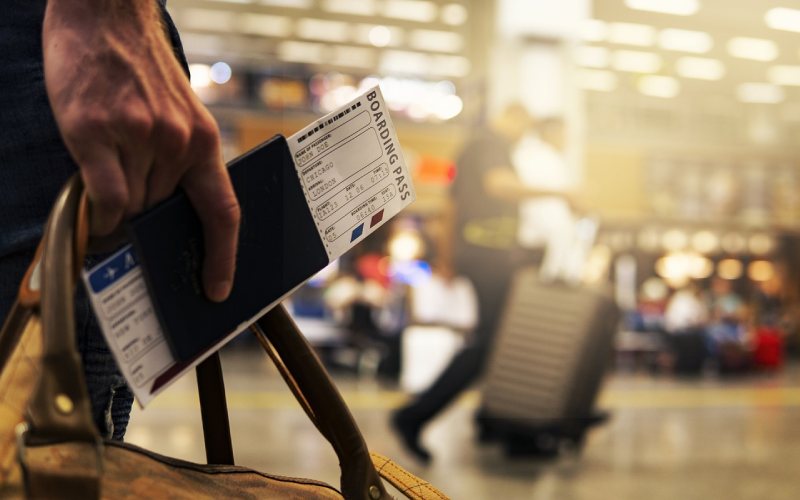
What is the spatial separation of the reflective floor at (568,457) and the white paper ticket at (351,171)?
2622mm

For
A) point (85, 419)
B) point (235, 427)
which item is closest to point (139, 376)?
point (85, 419)

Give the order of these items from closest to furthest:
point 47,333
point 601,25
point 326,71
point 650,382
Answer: point 47,333, point 650,382, point 601,25, point 326,71

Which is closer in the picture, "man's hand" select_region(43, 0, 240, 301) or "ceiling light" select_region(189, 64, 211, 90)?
"man's hand" select_region(43, 0, 240, 301)

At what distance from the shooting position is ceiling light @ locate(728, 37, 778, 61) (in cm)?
1457

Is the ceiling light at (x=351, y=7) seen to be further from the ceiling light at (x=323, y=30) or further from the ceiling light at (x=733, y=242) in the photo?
the ceiling light at (x=733, y=242)

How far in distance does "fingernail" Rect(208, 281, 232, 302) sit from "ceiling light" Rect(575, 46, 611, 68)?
47.8 feet

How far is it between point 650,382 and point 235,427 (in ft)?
22.5

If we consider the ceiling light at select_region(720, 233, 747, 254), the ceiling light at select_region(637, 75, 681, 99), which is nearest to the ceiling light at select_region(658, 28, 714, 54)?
the ceiling light at select_region(637, 75, 681, 99)

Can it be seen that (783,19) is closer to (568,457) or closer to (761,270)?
(761,270)

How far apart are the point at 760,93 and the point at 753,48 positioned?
3563mm

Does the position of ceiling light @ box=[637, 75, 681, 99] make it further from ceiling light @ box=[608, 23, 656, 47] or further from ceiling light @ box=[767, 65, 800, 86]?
ceiling light @ box=[608, 23, 656, 47]

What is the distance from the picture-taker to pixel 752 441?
5.04 meters

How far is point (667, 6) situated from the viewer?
12.8 metres

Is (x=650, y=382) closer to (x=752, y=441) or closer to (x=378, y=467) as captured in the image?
(x=752, y=441)
